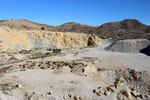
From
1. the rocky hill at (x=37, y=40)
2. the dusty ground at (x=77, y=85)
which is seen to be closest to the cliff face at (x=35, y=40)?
the rocky hill at (x=37, y=40)

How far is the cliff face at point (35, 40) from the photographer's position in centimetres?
2652

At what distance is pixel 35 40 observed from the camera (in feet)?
108

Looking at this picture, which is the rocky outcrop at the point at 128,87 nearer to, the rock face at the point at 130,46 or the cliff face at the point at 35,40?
the rock face at the point at 130,46

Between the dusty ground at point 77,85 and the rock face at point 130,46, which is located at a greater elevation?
the rock face at point 130,46

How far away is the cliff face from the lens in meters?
26.5

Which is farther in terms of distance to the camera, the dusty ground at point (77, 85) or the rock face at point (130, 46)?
the rock face at point (130, 46)

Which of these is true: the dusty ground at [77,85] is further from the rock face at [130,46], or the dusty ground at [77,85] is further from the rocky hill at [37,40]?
the rocky hill at [37,40]

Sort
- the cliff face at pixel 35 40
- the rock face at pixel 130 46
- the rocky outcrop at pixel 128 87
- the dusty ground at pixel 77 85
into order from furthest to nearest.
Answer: the rock face at pixel 130 46 → the cliff face at pixel 35 40 → the rocky outcrop at pixel 128 87 → the dusty ground at pixel 77 85

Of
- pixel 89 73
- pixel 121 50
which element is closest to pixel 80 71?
pixel 89 73

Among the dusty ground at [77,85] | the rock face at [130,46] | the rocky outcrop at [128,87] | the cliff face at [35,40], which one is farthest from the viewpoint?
the rock face at [130,46]

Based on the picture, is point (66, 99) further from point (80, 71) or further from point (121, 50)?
point (121, 50)

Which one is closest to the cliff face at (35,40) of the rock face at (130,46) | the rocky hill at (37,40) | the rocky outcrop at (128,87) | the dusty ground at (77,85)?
the rocky hill at (37,40)

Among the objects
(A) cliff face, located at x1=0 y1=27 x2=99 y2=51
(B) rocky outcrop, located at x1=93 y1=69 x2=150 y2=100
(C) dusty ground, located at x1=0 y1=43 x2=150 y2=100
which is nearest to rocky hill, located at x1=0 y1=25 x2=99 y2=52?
(A) cliff face, located at x1=0 y1=27 x2=99 y2=51

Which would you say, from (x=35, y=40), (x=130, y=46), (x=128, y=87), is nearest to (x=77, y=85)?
(x=128, y=87)
